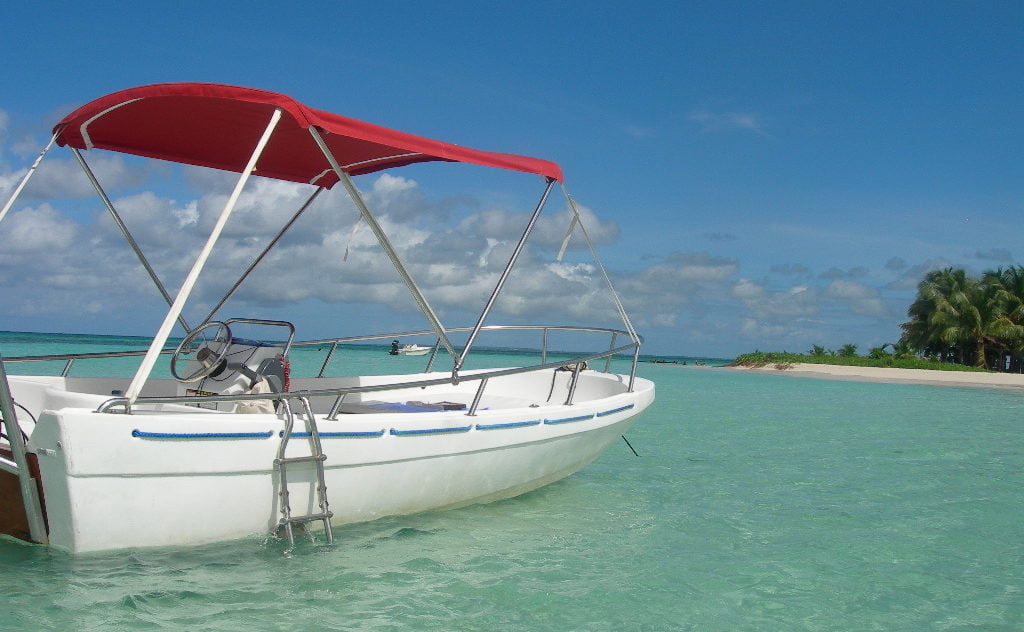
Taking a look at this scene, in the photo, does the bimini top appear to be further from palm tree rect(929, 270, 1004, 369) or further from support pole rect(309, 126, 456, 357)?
palm tree rect(929, 270, 1004, 369)

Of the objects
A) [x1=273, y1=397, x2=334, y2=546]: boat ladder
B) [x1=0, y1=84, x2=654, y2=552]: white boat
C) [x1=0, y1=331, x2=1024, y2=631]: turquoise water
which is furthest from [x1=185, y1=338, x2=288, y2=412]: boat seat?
[x1=0, y1=331, x2=1024, y2=631]: turquoise water

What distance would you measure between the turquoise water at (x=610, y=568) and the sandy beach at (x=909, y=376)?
2946 cm

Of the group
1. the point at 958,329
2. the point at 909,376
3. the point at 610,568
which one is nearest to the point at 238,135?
the point at 610,568

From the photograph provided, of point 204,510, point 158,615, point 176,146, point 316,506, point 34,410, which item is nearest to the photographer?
point 158,615

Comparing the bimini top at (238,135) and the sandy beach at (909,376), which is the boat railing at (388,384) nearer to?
the bimini top at (238,135)

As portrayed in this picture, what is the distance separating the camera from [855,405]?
66.8ft

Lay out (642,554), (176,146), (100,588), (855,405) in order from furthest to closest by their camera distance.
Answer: (855,405) → (176,146) → (642,554) → (100,588)

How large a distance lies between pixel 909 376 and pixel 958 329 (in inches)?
268

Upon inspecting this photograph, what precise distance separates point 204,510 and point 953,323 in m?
45.7

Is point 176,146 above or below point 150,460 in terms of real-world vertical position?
above

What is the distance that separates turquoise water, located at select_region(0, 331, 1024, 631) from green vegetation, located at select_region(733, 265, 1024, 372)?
3794 centimetres

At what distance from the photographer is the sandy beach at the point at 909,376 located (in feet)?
111

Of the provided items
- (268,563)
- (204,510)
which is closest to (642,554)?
(268,563)

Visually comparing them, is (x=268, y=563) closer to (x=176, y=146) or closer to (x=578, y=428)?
(x=578, y=428)
